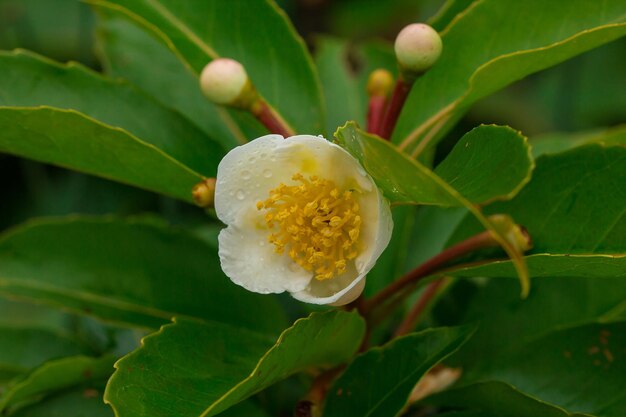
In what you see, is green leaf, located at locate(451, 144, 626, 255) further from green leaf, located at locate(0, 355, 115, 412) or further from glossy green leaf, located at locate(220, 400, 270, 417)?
green leaf, located at locate(0, 355, 115, 412)

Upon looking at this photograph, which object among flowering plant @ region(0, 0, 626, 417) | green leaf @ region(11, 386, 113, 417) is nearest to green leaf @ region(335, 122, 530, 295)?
flowering plant @ region(0, 0, 626, 417)

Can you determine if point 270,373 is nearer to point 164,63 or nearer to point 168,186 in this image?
point 168,186

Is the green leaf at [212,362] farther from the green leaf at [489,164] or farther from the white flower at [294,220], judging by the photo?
the green leaf at [489,164]

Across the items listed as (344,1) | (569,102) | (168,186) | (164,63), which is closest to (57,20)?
(344,1)

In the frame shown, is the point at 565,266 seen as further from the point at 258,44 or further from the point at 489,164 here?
the point at 258,44

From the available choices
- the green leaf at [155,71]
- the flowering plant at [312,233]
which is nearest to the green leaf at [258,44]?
the flowering plant at [312,233]

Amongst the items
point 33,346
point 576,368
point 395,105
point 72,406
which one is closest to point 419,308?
point 576,368
